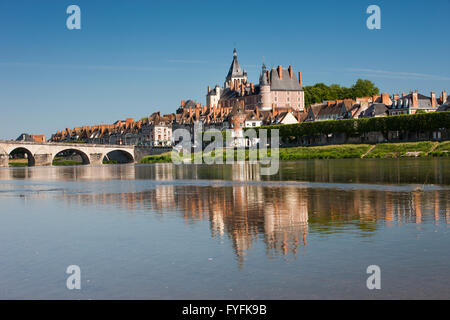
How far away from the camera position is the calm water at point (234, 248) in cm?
971

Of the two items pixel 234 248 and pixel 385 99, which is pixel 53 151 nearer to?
pixel 385 99

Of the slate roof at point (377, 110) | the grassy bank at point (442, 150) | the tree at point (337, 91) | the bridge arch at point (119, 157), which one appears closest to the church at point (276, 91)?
the tree at point (337, 91)

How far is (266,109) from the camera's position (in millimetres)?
170000

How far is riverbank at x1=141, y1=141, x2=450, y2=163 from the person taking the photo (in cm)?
7312

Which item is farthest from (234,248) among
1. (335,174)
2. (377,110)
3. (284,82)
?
(284,82)

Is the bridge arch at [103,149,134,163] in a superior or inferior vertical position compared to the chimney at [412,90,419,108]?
inferior

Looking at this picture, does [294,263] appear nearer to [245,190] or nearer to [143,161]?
[245,190]

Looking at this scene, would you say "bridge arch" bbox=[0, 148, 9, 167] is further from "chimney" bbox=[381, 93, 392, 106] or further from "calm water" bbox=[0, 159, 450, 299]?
"calm water" bbox=[0, 159, 450, 299]

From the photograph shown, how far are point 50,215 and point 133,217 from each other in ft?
12.7

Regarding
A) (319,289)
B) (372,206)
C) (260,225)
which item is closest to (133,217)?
(260,225)

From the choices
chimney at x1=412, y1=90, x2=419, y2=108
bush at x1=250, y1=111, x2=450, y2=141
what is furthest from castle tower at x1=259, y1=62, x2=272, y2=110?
bush at x1=250, y1=111, x2=450, y2=141

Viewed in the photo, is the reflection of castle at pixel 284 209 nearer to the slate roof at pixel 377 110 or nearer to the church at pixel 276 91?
the slate roof at pixel 377 110

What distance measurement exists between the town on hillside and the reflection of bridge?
87.5 ft

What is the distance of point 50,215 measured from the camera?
21016 millimetres
